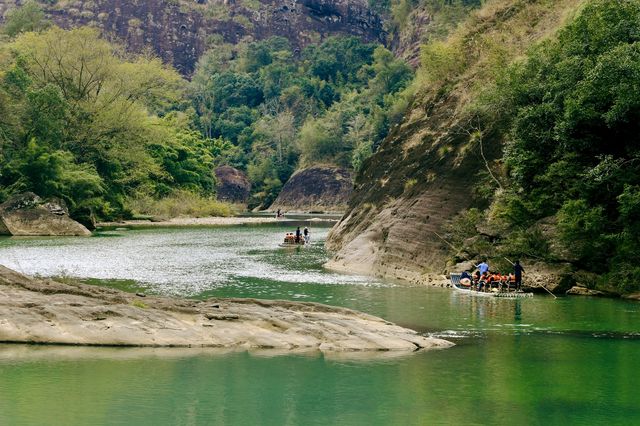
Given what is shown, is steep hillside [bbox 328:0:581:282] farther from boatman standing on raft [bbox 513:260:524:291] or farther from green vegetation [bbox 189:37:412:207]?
green vegetation [bbox 189:37:412:207]

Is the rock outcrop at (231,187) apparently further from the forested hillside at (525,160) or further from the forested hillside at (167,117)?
the forested hillside at (525,160)

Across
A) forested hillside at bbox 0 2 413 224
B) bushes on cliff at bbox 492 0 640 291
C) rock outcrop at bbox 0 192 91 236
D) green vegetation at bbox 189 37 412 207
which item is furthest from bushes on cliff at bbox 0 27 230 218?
bushes on cliff at bbox 492 0 640 291

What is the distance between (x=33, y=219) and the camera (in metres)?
71.9

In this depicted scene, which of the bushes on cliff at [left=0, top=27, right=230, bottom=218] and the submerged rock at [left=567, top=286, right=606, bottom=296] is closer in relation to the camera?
the submerged rock at [left=567, top=286, right=606, bottom=296]

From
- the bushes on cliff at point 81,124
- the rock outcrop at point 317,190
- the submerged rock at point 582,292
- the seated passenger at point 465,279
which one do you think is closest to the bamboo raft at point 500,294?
the seated passenger at point 465,279

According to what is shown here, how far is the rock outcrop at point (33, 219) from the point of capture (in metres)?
71.1

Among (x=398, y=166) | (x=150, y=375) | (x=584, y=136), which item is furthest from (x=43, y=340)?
(x=398, y=166)

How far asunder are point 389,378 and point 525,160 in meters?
19.6

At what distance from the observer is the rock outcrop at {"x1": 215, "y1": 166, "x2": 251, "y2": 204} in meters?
148

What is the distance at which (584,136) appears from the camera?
117 ft

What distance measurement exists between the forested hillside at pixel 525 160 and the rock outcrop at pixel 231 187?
3925 inches

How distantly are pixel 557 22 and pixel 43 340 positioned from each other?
1264 inches

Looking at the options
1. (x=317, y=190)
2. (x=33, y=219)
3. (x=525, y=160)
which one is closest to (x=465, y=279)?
(x=525, y=160)

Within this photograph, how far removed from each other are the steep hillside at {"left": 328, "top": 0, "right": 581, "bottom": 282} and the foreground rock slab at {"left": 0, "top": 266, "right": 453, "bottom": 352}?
53.6 ft
